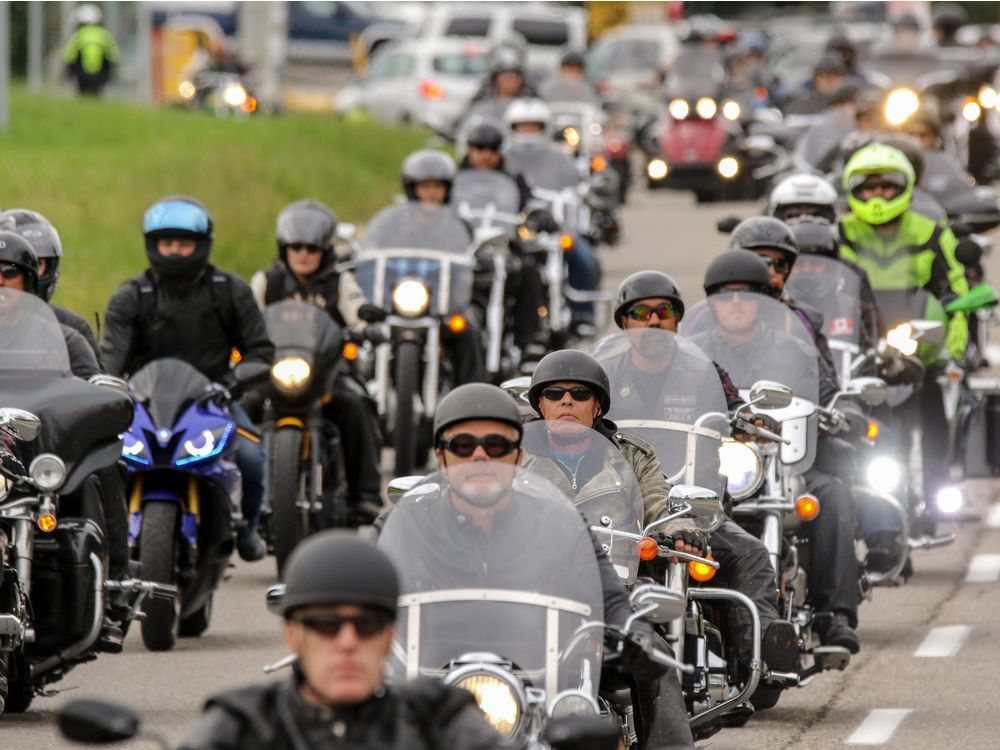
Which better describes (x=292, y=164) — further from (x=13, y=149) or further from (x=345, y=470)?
(x=345, y=470)

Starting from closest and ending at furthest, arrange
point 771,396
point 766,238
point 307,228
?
point 771,396, point 766,238, point 307,228

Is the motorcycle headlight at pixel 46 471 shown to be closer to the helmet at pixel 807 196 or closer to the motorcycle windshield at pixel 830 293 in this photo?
the motorcycle windshield at pixel 830 293

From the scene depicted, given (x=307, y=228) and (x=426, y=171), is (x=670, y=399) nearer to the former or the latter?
(x=307, y=228)

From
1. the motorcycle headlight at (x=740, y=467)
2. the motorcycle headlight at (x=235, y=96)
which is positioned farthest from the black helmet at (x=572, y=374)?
the motorcycle headlight at (x=235, y=96)

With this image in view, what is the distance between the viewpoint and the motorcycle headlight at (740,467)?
9.97m

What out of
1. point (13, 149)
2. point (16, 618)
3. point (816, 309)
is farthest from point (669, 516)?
point (13, 149)

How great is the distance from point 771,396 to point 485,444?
2.93m

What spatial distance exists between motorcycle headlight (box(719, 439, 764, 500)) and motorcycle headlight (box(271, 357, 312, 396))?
12.8 feet

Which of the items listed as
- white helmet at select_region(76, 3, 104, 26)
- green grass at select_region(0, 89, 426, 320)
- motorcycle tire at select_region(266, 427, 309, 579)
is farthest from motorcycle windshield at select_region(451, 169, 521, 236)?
white helmet at select_region(76, 3, 104, 26)

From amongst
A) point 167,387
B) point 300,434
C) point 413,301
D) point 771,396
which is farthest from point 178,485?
point 413,301

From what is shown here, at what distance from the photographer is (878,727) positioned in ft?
32.9

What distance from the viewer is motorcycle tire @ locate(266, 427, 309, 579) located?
1303 centimetres

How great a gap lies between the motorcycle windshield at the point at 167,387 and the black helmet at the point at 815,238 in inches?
115

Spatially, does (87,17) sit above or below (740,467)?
above
